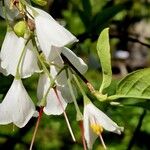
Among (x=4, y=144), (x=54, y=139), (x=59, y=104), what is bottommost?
(x=54, y=139)

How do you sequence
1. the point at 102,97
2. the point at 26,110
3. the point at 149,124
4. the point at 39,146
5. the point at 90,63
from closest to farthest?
1. the point at 102,97
2. the point at 26,110
3. the point at 149,124
4. the point at 39,146
5. the point at 90,63

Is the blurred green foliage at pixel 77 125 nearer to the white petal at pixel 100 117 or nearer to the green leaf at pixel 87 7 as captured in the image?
the green leaf at pixel 87 7

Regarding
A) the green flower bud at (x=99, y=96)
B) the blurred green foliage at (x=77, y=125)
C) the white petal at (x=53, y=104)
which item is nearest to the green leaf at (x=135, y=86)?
the green flower bud at (x=99, y=96)

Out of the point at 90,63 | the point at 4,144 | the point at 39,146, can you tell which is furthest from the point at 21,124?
the point at 90,63

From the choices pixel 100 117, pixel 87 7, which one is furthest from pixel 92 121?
pixel 87 7

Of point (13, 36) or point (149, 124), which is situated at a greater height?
point (13, 36)

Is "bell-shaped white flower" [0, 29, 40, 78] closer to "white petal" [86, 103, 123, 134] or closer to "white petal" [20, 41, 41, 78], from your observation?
"white petal" [20, 41, 41, 78]

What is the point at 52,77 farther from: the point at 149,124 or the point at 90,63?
the point at 90,63
